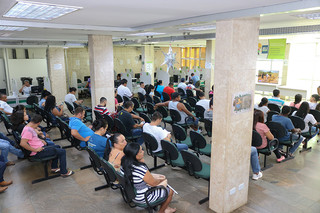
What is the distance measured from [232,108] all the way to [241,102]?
21cm

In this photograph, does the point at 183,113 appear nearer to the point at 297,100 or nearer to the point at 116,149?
the point at 116,149

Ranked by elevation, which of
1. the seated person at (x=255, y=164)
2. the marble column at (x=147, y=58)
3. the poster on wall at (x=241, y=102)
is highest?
the marble column at (x=147, y=58)

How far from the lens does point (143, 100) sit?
9984mm

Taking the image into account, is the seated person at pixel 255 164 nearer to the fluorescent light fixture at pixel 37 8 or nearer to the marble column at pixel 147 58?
the fluorescent light fixture at pixel 37 8

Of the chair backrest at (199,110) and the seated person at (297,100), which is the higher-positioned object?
the seated person at (297,100)

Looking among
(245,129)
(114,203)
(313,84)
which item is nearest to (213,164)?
(245,129)

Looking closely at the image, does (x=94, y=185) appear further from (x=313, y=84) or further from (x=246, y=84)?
(x=313, y=84)

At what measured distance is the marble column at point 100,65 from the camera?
7.54 metres

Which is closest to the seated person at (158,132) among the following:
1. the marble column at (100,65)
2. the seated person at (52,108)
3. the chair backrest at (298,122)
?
the chair backrest at (298,122)

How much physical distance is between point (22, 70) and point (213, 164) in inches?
527

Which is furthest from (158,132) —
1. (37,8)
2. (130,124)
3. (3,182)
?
(3,182)

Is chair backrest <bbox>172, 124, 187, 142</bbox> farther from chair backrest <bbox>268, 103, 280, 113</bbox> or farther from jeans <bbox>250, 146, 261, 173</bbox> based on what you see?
chair backrest <bbox>268, 103, 280, 113</bbox>

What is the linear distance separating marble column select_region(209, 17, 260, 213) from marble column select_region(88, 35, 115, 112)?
5066 millimetres

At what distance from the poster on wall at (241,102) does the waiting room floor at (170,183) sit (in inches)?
61.7
